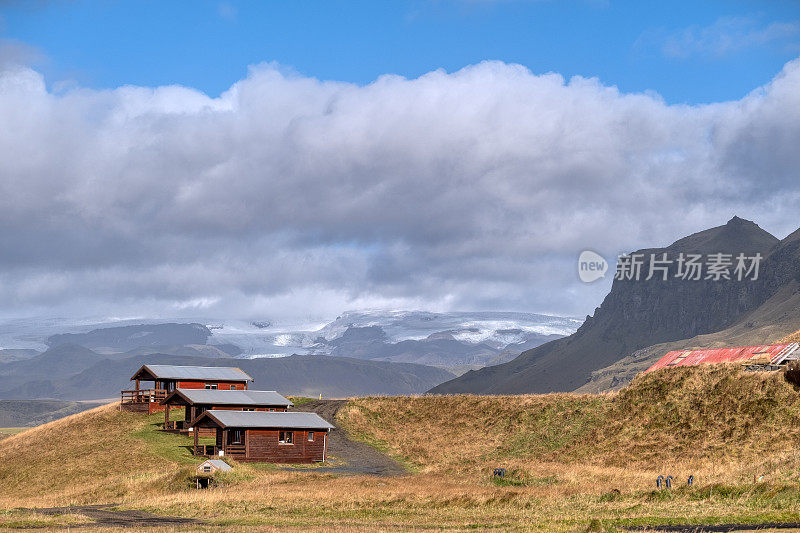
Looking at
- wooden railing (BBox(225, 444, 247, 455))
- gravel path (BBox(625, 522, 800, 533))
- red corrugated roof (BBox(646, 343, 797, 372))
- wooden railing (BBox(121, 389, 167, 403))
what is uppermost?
red corrugated roof (BBox(646, 343, 797, 372))

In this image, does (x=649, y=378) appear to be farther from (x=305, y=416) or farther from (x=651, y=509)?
(x=651, y=509)

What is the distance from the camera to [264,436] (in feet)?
283

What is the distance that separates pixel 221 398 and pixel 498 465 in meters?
34.5

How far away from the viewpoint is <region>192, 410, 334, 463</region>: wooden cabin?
85.2 metres

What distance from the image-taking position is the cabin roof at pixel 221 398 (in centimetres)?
9412

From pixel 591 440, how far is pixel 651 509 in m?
43.3

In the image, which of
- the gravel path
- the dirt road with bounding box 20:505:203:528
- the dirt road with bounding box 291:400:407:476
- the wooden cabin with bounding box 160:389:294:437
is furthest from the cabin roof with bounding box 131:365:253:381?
the gravel path

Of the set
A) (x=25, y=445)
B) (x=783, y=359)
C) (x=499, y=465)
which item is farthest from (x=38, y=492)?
(x=783, y=359)

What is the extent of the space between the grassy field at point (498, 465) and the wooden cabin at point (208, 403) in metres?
3.09

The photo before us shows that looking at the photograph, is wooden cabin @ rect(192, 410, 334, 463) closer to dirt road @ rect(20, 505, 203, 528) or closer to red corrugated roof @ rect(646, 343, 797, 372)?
dirt road @ rect(20, 505, 203, 528)

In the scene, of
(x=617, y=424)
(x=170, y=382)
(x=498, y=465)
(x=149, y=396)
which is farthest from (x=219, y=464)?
(x=617, y=424)

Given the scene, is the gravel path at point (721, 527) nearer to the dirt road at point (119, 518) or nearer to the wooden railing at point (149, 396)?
→ the dirt road at point (119, 518)

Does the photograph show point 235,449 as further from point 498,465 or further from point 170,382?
point 170,382

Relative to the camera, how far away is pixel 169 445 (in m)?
89.3
